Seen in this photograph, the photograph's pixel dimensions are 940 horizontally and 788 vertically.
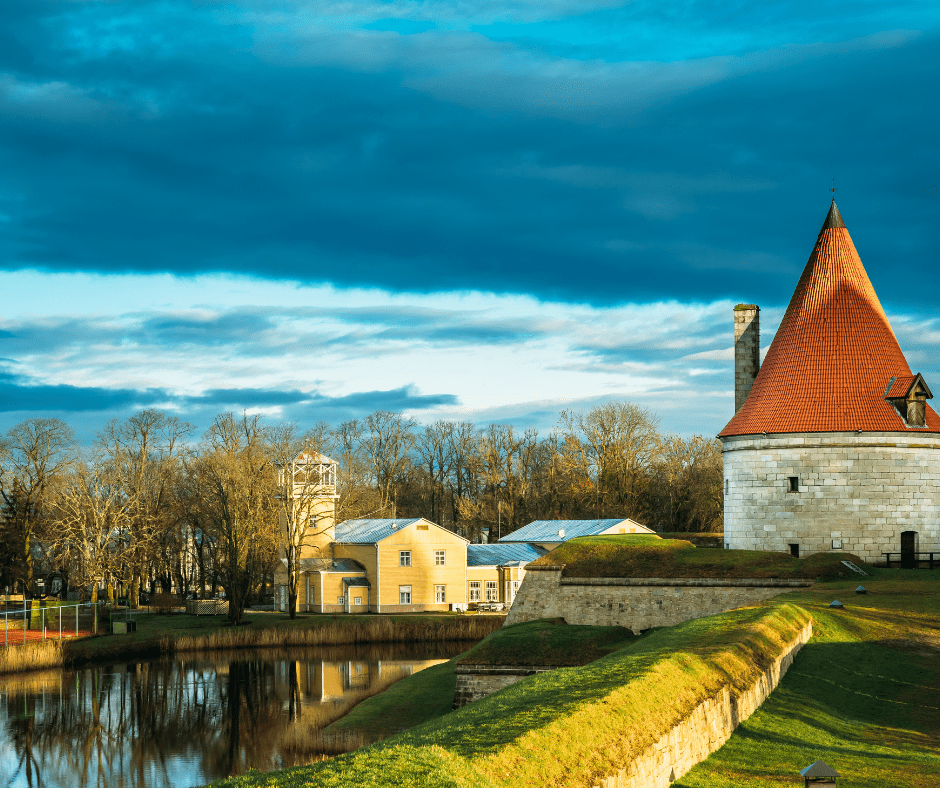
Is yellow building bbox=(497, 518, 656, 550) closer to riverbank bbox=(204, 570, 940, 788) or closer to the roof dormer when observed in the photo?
the roof dormer

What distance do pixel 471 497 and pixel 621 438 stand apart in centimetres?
2063

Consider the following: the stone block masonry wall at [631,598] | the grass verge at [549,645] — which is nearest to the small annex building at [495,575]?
the stone block masonry wall at [631,598]

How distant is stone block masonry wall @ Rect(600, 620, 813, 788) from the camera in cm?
938

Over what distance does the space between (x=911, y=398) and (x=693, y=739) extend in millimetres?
24161

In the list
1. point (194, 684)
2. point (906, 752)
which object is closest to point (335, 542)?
point (194, 684)

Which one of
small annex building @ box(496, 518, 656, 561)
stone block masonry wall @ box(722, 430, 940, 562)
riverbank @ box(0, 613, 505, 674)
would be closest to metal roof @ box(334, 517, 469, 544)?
small annex building @ box(496, 518, 656, 561)

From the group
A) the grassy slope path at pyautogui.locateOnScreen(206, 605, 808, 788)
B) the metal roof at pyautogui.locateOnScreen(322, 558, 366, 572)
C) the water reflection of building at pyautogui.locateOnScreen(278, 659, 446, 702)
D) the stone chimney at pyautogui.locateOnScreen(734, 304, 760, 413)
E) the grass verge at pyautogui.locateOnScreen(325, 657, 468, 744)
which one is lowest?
the water reflection of building at pyautogui.locateOnScreen(278, 659, 446, 702)

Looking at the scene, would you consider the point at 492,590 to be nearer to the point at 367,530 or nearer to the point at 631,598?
the point at 367,530

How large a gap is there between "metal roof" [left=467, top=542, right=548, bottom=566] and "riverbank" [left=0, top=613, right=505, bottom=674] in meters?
6.62

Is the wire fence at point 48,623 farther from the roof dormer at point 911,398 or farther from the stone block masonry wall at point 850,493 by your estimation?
the roof dormer at point 911,398

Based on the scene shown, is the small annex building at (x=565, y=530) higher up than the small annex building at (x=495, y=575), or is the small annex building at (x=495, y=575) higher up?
the small annex building at (x=565, y=530)

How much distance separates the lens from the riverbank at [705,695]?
812 cm

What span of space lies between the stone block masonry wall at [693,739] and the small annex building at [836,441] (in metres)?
18.5

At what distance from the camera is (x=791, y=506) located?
31.6 meters
